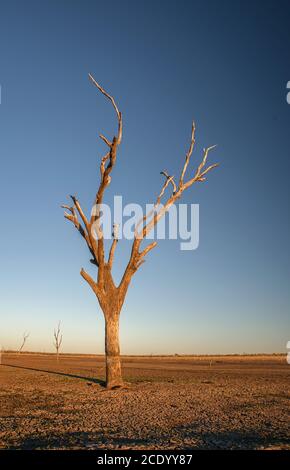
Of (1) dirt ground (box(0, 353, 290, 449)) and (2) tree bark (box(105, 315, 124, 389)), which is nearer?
(1) dirt ground (box(0, 353, 290, 449))

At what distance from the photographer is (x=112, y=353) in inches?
727

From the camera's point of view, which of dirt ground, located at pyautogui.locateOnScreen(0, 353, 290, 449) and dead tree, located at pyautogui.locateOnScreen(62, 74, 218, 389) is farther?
dead tree, located at pyautogui.locateOnScreen(62, 74, 218, 389)

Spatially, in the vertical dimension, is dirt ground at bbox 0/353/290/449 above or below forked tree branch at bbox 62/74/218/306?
below

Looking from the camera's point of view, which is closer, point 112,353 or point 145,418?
point 145,418

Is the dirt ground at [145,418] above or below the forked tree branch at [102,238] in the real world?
below

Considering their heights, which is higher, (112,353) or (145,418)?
(112,353)

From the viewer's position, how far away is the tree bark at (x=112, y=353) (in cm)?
1833

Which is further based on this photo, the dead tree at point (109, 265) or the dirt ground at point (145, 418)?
the dead tree at point (109, 265)

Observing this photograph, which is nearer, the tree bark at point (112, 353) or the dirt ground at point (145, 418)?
the dirt ground at point (145, 418)

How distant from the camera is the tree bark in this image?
60.1ft
